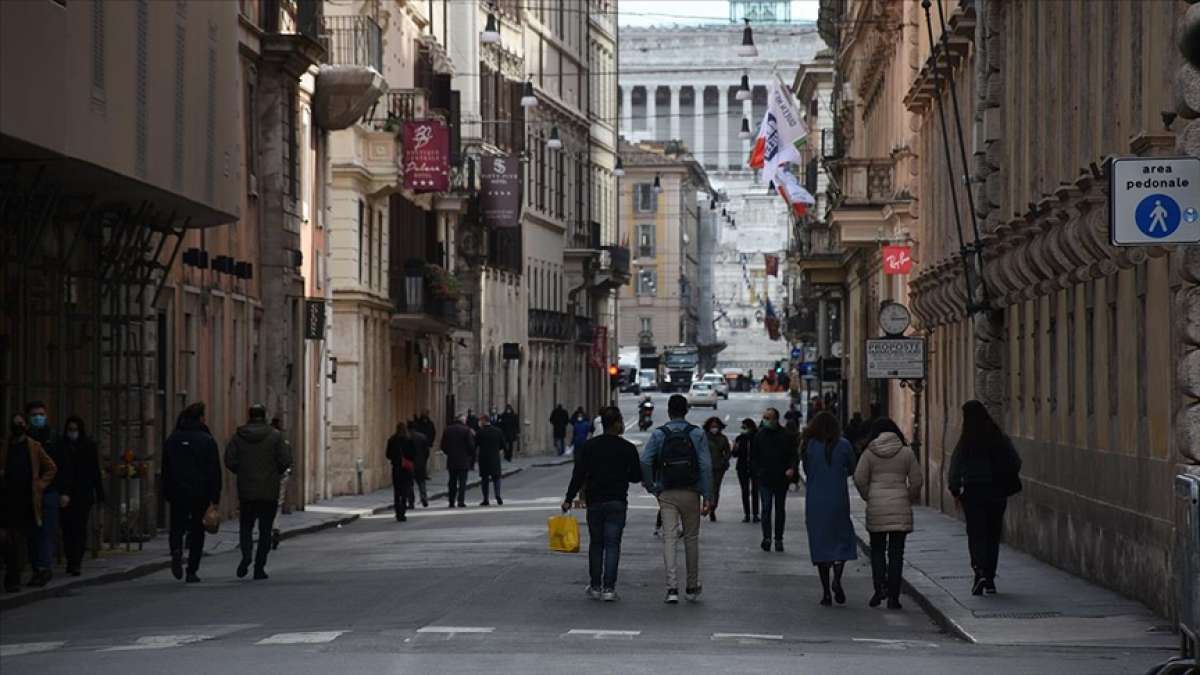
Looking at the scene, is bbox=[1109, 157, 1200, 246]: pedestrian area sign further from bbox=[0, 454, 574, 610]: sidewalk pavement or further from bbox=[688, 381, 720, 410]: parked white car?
bbox=[688, 381, 720, 410]: parked white car

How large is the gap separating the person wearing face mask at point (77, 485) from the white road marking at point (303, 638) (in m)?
7.86

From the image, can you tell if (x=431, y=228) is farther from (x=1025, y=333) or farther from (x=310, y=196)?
(x=1025, y=333)

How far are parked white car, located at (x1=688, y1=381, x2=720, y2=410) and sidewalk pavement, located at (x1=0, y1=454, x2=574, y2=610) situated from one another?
2860 inches

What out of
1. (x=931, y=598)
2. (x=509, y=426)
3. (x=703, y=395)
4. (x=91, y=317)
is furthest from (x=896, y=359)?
(x=703, y=395)

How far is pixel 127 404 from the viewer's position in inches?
1248

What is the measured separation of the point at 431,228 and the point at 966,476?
41.6 meters

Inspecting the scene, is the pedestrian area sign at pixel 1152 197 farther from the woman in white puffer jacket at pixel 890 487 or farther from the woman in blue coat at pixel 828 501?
the woman in blue coat at pixel 828 501

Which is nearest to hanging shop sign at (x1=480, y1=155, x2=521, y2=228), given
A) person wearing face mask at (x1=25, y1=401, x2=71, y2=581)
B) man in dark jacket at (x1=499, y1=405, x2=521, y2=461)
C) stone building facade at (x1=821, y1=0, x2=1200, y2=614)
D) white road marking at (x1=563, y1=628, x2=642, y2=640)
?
man in dark jacket at (x1=499, y1=405, x2=521, y2=461)

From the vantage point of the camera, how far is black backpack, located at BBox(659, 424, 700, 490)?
23.1m

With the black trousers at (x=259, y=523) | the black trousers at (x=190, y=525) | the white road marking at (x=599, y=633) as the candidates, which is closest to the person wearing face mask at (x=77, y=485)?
the black trousers at (x=190, y=525)

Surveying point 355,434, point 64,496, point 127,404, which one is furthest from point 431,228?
point 64,496

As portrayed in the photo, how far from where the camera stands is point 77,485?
2688cm

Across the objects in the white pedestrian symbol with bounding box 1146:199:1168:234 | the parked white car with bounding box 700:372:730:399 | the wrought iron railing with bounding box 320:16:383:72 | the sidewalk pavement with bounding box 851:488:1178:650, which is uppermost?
the wrought iron railing with bounding box 320:16:383:72

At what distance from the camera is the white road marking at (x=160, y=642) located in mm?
18422
